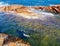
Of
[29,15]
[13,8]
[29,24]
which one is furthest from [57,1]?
[29,24]

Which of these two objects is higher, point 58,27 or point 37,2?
point 58,27

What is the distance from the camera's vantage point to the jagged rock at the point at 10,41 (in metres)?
5.07

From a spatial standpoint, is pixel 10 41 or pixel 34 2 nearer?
pixel 10 41

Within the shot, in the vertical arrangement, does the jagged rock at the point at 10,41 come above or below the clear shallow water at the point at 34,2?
above

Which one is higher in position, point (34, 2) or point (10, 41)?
point (10, 41)

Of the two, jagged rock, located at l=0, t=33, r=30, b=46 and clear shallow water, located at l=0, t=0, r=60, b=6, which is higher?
jagged rock, located at l=0, t=33, r=30, b=46

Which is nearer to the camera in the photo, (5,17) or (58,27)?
(58,27)

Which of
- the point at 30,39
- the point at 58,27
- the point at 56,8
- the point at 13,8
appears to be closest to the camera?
the point at 30,39

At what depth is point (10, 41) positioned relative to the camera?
5.18 meters

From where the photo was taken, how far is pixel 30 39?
528cm

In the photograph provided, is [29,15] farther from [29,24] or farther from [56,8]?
[56,8]

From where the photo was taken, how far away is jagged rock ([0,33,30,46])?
507cm

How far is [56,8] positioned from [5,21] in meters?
2.92

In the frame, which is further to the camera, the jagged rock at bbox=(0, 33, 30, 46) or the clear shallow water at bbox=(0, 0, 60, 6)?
the clear shallow water at bbox=(0, 0, 60, 6)
